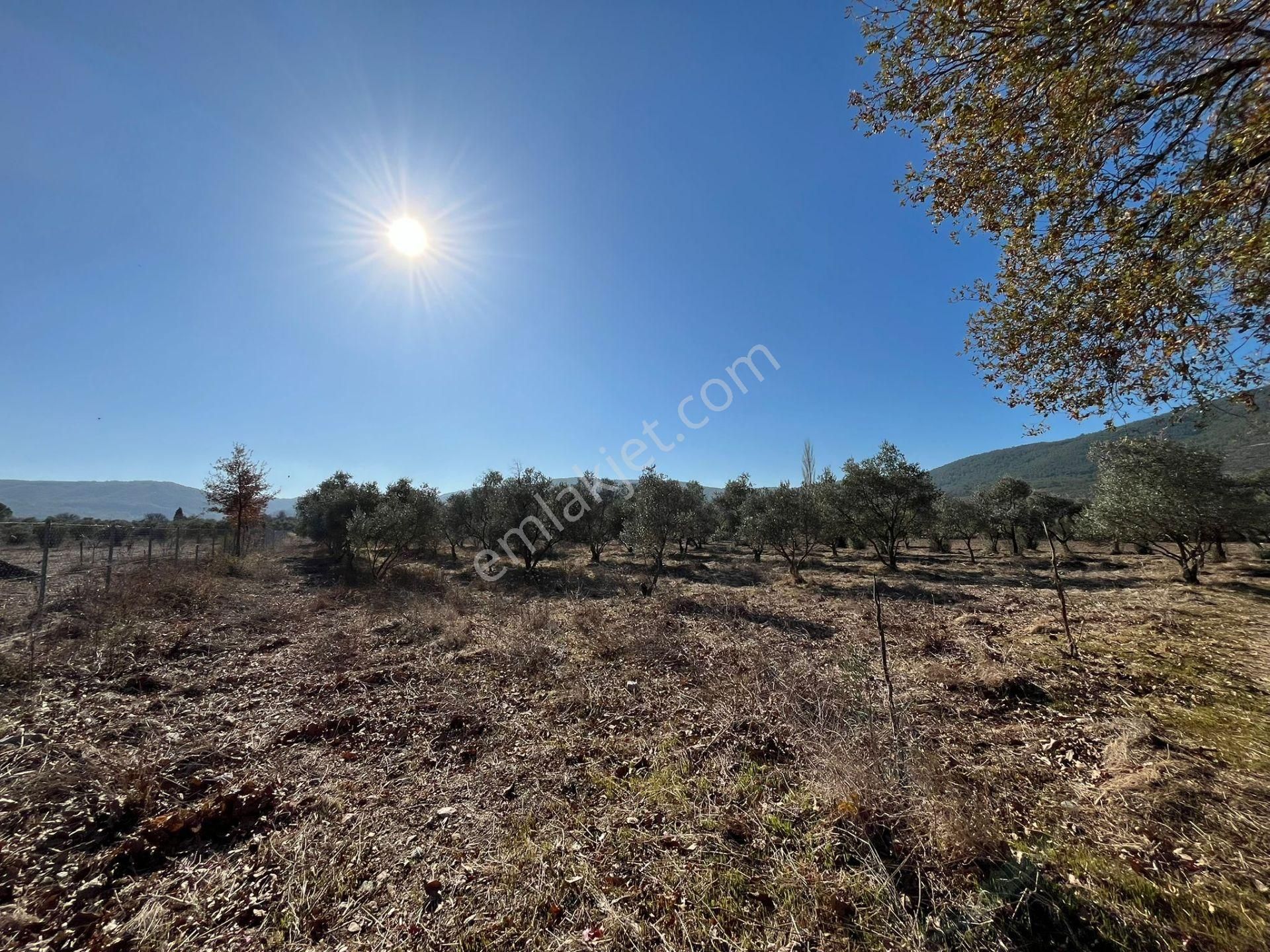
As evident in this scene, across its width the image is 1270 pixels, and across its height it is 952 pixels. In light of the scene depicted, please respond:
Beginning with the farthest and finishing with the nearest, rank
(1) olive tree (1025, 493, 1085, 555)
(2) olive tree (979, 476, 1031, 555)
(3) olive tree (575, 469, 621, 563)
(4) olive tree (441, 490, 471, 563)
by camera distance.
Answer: (1) olive tree (1025, 493, 1085, 555), (2) olive tree (979, 476, 1031, 555), (4) olive tree (441, 490, 471, 563), (3) olive tree (575, 469, 621, 563)

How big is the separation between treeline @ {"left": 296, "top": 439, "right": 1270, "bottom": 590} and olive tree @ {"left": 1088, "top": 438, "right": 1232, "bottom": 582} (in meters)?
0.05

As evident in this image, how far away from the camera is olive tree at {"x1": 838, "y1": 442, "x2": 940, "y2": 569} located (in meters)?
24.0

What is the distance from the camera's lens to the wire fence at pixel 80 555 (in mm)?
11289

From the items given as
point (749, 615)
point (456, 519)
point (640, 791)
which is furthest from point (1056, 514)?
point (456, 519)

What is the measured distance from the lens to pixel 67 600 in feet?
37.4

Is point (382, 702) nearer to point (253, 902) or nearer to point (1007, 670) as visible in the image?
point (253, 902)

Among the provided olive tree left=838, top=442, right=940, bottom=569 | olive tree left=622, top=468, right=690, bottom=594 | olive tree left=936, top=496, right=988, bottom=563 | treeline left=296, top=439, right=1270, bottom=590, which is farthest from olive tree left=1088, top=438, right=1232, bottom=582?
olive tree left=622, top=468, right=690, bottom=594

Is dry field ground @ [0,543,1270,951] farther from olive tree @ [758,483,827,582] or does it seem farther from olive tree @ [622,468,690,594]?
olive tree @ [758,483,827,582]

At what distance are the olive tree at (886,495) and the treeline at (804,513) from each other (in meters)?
0.07

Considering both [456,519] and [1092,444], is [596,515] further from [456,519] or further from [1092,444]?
[1092,444]

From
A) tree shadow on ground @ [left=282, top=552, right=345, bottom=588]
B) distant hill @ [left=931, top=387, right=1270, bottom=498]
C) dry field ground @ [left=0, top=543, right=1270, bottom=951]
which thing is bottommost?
dry field ground @ [left=0, top=543, right=1270, bottom=951]

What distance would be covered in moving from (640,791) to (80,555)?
106ft

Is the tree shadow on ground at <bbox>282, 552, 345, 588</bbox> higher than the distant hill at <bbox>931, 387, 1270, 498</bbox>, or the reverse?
the distant hill at <bbox>931, 387, 1270, 498</bbox>

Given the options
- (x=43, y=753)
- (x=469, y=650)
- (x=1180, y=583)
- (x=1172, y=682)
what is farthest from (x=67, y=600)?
(x=1180, y=583)
